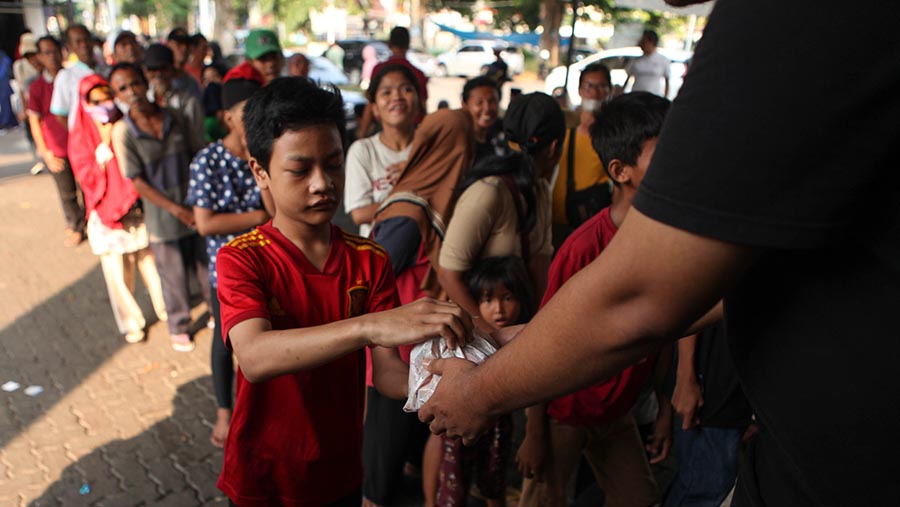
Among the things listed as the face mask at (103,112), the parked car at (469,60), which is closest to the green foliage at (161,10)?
the parked car at (469,60)

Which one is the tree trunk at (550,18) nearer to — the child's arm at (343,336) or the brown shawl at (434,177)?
the brown shawl at (434,177)

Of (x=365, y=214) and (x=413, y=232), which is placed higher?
(x=413, y=232)

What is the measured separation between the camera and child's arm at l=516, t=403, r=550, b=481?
2.46 m

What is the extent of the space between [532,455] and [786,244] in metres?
1.81

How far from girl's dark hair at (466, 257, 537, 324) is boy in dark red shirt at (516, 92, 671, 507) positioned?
0.41m

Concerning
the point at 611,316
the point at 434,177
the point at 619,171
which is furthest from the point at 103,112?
the point at 611,316

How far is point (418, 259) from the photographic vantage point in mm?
3014

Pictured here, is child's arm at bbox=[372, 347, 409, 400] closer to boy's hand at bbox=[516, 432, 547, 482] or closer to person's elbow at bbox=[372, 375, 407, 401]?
person's elbow at bbox=[372, 375, 407, 401]

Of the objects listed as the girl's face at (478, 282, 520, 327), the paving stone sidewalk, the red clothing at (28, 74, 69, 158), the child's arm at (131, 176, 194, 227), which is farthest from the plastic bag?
the red clothing at (28, 74, 69, 158)

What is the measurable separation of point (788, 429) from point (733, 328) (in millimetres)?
172

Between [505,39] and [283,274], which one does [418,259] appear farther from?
[505,39]

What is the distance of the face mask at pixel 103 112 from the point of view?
4.61 meters

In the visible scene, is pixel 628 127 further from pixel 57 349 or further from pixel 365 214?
pixel 57 349

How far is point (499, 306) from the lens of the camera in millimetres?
2832
